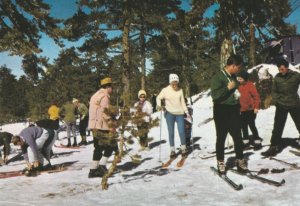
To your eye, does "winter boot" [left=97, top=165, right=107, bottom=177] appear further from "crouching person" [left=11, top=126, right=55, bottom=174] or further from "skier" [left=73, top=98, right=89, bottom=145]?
"skier" [left=73, top=98, right=89, bottom=145]

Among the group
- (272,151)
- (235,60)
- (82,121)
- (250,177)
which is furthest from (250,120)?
(82,121)

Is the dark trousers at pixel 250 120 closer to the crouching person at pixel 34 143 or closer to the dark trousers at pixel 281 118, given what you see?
the dark trousers at pixel 281 118

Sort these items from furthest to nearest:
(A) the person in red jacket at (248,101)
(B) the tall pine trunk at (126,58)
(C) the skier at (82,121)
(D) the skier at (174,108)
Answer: (B) the tall pine trunk at (126,58)
(C) the skier at (82,121)
(D) the skier at (174,108)
(A) the person in red jacket at (248,101)

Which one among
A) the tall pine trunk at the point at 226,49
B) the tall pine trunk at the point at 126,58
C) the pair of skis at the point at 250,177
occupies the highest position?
the tall pine trunk at the point at 126,58

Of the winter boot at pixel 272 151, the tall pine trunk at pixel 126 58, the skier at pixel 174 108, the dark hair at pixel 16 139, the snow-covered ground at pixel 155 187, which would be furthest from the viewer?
the tall pine trunk at pixel 126 58

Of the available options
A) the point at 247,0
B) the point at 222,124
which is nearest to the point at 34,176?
the point at 222,124

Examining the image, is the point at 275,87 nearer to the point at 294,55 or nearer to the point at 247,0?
the point at 247,0

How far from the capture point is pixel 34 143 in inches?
358

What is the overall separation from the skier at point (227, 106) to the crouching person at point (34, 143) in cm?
433

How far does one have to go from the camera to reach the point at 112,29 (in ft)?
80.1

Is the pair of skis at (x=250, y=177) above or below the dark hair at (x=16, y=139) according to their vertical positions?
below

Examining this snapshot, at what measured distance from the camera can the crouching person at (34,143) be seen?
29.7ft

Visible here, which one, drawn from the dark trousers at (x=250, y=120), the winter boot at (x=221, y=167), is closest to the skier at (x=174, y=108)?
the dark trousers at (x=250, y=120)

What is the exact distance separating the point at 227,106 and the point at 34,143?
4565 millimetres
